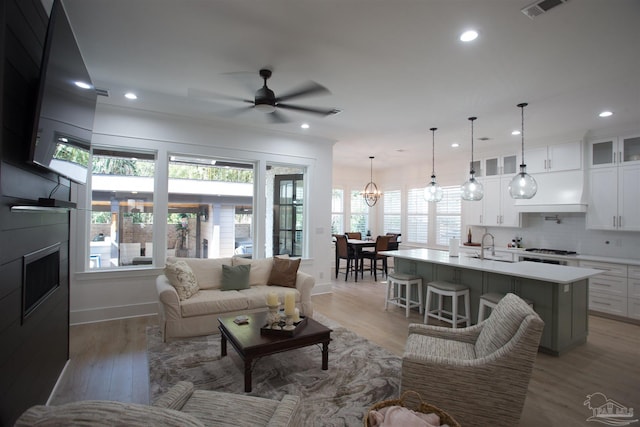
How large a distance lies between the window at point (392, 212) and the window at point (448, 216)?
1267mm

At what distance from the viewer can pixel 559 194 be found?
5613 millimetres

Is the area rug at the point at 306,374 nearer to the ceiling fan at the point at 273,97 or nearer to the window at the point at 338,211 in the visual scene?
the ceiling fan at the point at 273,97

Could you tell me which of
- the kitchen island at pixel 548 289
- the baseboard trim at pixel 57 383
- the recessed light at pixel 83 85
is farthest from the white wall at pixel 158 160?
the kitchen island at pixel 548 289

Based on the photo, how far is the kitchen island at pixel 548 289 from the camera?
3.46m

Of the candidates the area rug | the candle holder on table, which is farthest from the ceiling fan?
the area rug

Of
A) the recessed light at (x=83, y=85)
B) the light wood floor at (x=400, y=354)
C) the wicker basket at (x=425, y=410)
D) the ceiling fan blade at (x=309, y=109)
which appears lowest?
the light wood floor at (x=400, y=354)

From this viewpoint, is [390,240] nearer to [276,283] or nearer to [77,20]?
[276,283]

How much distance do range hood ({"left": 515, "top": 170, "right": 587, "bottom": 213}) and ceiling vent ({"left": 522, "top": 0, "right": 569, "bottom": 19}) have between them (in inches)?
164

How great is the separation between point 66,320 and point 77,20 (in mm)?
2600

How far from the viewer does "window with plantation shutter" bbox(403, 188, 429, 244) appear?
8438mm

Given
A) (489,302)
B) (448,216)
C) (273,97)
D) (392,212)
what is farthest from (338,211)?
(273,97)

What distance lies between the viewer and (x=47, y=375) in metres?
2.42

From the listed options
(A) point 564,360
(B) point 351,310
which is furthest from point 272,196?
(A) point 564,360

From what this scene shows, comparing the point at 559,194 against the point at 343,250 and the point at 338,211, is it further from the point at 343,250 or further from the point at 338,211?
the point at 338,211
